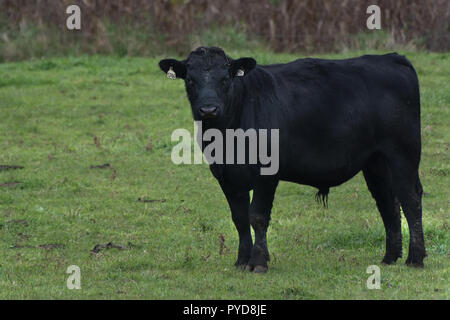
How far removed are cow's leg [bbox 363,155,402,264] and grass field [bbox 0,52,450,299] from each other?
0.82 ft

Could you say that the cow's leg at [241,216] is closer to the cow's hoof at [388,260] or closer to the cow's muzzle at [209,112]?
the cow's muzzle at [209,112]

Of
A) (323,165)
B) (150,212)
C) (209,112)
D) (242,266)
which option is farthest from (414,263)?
(150,212)

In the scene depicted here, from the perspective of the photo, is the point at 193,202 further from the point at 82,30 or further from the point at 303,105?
the point at 82,30

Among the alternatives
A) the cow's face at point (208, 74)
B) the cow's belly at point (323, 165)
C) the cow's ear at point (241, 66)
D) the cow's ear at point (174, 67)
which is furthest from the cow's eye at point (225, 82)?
the cow's belly at point (323, 165)

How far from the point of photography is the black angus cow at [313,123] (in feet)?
25.5

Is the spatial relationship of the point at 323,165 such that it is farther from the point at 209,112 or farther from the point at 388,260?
the point at 209,112

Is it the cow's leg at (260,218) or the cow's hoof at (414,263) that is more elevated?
the cow's leg at (260,218)

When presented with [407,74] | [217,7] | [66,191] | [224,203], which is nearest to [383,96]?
[407,74]

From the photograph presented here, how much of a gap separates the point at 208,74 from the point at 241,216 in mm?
1382

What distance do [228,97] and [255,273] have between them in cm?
161

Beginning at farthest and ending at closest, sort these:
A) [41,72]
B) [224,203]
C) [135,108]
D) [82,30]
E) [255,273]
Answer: [82,30] < [41,72] < [135,108] < [224,203] < [255,273]

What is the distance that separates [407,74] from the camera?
8234 millimetres

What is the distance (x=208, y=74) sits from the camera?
300 inches

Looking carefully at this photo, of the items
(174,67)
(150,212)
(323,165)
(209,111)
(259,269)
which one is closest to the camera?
(209,111)
